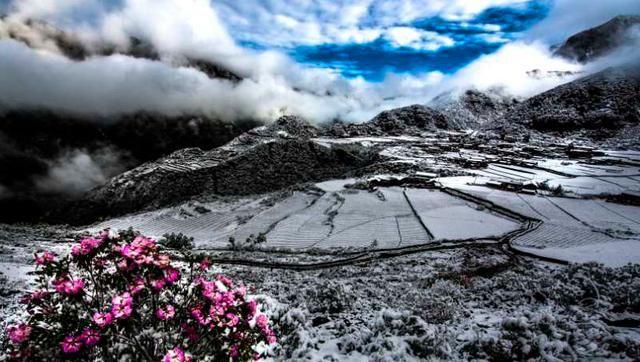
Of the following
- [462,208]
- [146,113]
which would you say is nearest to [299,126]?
[462,208]

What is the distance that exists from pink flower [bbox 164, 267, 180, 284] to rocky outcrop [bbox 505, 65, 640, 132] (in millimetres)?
57104

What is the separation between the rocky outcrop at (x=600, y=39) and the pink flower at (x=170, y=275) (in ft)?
347

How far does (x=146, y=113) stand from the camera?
113125 mm

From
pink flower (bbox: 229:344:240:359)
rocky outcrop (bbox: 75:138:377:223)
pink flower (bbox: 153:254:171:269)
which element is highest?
rocky outcrop (bbox: 75:138:377:223)

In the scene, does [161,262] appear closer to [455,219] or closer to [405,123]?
[455,219]

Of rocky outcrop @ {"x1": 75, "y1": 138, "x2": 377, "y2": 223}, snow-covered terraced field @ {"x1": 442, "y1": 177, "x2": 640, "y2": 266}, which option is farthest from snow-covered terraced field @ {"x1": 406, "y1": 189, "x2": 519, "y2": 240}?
rocky outcrop @ {"x1": 75, "y1": 138, "x2": 377, "y2": 223}

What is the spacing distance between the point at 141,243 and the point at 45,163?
121 metres

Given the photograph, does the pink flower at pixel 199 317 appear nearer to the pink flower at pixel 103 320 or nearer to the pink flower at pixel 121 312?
the pink flower at pixel 121 312

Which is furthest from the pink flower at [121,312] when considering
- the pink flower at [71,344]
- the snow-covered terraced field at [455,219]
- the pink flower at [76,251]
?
the snow-covered terraced field at [455,219]

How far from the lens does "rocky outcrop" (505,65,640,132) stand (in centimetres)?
4690

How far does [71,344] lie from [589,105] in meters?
63.8

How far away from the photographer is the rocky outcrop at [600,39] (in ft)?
272

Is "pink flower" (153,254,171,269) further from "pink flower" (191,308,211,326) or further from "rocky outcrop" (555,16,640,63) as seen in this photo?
"rocky outcrop" (555,16,640,63)

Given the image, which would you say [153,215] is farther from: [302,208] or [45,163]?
[45,163]
